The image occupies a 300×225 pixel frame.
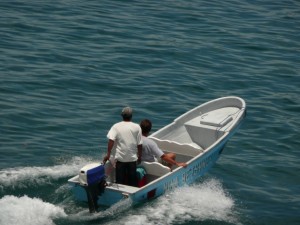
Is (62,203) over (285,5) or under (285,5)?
under

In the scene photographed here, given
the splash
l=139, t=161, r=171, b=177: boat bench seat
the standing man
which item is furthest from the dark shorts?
the splash

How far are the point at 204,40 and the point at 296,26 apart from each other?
5852 millimetres

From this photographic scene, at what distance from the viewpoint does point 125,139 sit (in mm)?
17109

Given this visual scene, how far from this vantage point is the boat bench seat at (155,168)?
58.5 feet

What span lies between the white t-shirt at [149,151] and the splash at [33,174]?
196 cm

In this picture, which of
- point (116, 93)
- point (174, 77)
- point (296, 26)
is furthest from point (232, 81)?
point (296, 26)

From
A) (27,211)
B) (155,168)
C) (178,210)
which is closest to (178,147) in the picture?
(155,168)

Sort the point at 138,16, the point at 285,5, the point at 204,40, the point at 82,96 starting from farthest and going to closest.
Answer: the point at 285,5 → the point at 138,16 → the point at 204,40 → the point at 82,96

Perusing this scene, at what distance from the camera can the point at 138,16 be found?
36.0 meters

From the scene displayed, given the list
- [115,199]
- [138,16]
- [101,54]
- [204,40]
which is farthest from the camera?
[138,16]

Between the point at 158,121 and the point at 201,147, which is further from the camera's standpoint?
the point at 158,121

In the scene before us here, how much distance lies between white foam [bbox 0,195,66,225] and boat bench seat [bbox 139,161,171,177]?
Answer: 240 cm

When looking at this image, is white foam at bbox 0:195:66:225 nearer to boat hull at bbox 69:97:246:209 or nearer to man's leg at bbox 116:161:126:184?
boat hull at bbox 69:97:246:209

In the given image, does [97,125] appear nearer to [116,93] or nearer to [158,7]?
[116,93]
